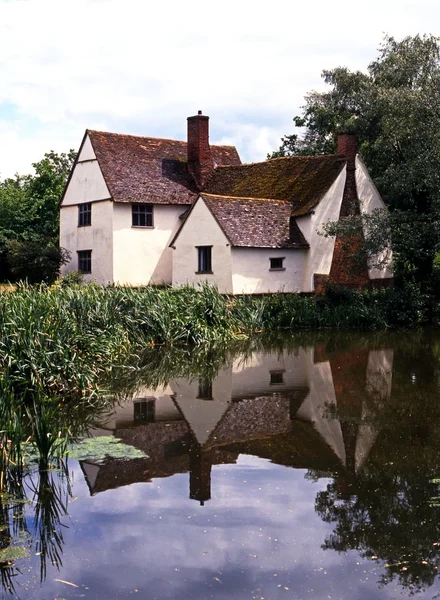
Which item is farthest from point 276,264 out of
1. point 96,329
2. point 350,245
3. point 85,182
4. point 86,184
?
point 96,329

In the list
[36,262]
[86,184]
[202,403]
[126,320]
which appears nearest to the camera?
[202,403]

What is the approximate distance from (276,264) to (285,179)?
5.65m

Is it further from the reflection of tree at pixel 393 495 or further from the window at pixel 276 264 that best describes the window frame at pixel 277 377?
the window at pixel 276 264

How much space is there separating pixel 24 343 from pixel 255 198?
21.6 meters

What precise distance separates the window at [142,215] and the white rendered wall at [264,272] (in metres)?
6.86

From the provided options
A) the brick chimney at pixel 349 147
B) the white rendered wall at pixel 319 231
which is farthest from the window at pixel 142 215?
the brick chimney at pixel 349 147

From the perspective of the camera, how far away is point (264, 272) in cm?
3266

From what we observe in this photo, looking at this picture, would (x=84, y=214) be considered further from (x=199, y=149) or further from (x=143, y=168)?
(x=199, y=149)

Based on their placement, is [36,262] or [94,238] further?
[94,238]

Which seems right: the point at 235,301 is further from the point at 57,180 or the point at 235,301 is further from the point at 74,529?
the point at 57,180

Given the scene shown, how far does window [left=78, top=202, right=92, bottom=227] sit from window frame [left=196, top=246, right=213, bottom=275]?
23.7ft

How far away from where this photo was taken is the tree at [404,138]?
3064 cm

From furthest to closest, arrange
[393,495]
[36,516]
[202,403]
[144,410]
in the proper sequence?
[202,403] < [144,410] < [393,495] < [36,516]

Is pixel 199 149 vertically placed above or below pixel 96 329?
above
